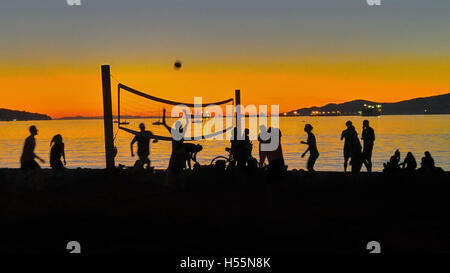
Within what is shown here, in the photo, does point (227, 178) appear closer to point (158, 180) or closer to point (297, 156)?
point (158, 180)

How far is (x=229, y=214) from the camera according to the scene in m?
8.89

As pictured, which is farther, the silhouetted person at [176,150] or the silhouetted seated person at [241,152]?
the silhouetted seated person at [241,152]

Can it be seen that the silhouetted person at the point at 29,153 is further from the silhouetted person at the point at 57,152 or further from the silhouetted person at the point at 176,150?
the silhouetted person at the point at 176,150

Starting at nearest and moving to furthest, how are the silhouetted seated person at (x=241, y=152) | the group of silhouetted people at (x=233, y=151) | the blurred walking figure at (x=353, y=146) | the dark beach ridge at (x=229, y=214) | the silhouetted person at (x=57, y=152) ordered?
the dark beach ridge at (x=229, y=214), the group of silhouetted people at (x=233, y=151), the silhouetted person at (x=57, y=152), the silhouetted seated person at (x=241, y=152), the blurred walking figure at (x=353, y=146)

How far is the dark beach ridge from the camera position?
6.84m

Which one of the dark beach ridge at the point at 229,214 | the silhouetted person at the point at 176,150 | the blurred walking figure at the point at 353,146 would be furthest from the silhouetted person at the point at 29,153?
the blurred walking figure at the point at 353,146

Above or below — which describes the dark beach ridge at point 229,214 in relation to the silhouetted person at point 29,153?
below

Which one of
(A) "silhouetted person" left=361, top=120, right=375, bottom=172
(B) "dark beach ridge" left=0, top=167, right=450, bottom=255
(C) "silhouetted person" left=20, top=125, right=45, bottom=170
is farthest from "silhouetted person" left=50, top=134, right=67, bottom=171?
(A) "silhouetted person" left=361, top=120, right=375, bottom=172

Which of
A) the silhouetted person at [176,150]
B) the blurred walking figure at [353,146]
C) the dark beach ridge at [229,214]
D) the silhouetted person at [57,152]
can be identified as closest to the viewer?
the dark beach ridge at [229,214]

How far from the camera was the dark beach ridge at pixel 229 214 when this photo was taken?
684 cm

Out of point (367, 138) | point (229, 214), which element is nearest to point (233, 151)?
point (367, 138)
